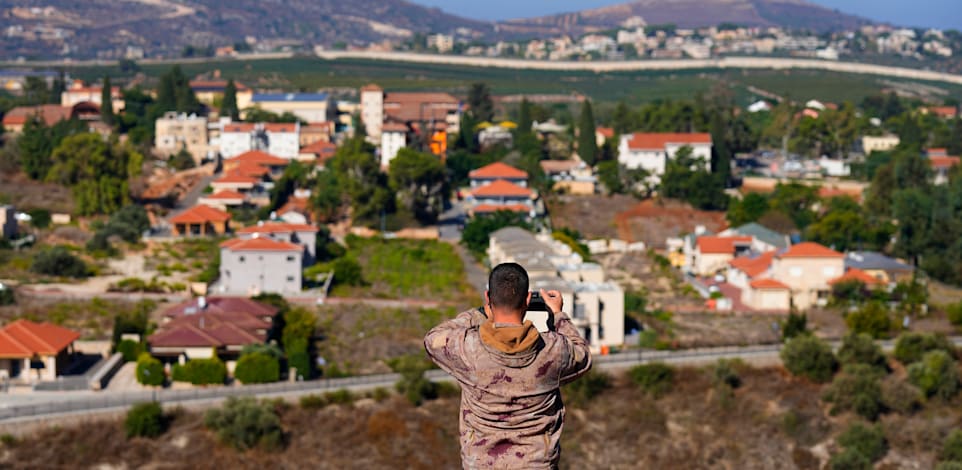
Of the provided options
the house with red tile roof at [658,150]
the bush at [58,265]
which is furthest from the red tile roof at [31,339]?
the house with red tile roof at [658,150]

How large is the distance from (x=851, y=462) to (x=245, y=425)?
11.1m

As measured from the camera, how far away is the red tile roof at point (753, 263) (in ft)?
111

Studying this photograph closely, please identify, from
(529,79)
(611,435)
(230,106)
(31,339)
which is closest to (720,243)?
(611,435)

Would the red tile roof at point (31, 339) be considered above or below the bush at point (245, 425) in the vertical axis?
above

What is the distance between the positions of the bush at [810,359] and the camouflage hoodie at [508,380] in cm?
2411

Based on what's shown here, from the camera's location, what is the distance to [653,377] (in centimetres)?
2622

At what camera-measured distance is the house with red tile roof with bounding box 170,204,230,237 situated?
124ft

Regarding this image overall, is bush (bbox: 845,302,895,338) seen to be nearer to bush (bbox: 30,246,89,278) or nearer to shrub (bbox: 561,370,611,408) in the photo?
shrub (bbox: 561,370,611,408)

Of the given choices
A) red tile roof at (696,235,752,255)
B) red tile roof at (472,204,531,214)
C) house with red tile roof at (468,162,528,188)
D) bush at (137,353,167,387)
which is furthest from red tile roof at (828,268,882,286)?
bush at (137,353,167,387)

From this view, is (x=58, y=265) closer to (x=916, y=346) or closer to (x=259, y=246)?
(x=259, y=246)

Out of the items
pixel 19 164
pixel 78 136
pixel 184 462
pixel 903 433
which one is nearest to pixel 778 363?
pixel 903 433

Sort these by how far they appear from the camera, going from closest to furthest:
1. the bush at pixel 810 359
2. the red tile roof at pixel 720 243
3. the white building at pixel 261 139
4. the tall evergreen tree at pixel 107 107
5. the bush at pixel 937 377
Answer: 1. the bush at pixel 937 377
2. the bush at pixel 810 359
3. the red tile roof at pixel 720 243
4. the white building at pixel 261 139
5. the tall evergreen tree at pixel 107 107

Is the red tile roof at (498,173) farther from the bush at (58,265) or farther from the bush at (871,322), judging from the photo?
the bush at (871,322)

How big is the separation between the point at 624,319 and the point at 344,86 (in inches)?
2619
